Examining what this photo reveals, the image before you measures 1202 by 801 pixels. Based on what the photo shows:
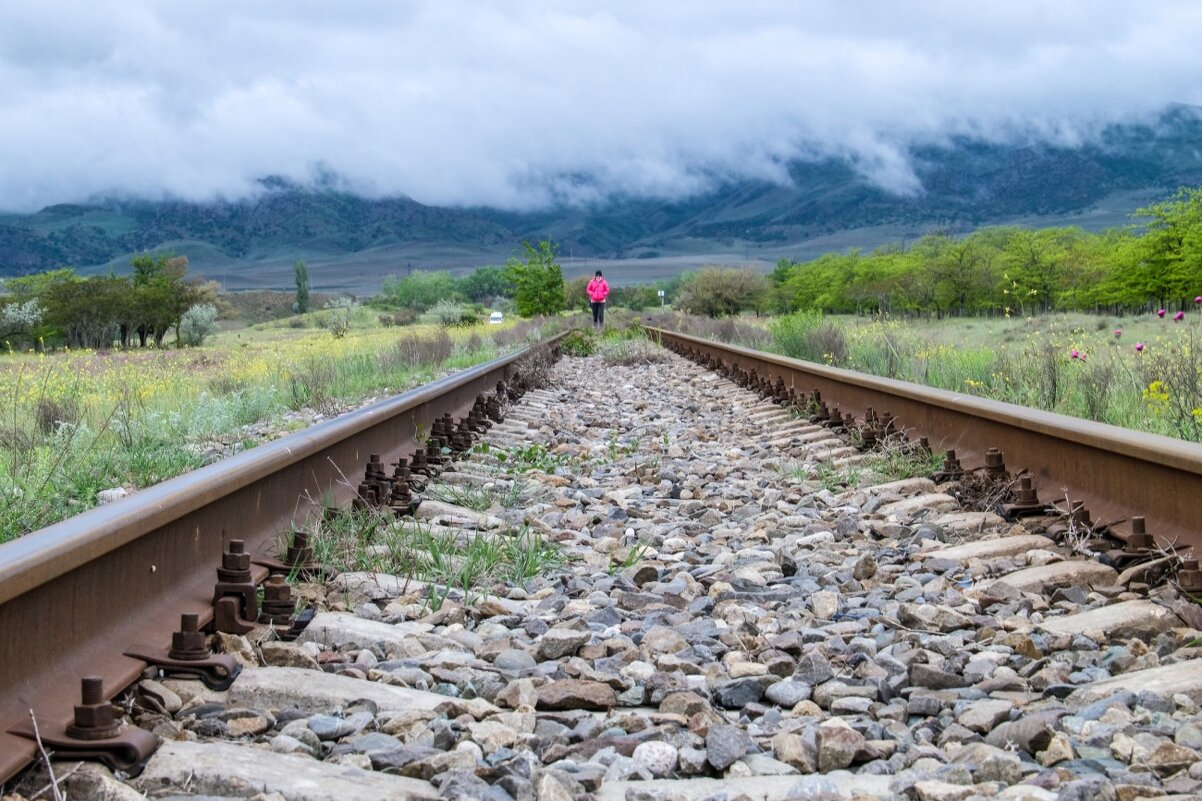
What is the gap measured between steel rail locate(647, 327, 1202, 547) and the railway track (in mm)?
20

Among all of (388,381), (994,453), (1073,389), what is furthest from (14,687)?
(388,381)

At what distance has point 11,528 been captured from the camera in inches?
180

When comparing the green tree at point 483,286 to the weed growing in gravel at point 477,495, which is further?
the green tree at point 483,286

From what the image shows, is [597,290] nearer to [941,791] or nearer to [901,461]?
[901,461]

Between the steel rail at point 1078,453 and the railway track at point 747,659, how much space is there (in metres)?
0.02

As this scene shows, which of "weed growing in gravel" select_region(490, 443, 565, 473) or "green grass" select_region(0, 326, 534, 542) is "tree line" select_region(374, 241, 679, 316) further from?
"weed growing in gravel" select_region(490, 443, 565, 473)

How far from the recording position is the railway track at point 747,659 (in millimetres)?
2592

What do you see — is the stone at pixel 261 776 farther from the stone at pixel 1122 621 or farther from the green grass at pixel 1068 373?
the green grass at pixel 1068 373

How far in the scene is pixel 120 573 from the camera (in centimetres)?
318

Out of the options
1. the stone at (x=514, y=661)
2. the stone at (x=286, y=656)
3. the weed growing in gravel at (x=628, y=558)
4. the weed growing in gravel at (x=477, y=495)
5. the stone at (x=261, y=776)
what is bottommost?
the weed growing in gravel at (x=628, y=558)

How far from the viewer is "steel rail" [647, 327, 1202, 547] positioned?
13.9 ft

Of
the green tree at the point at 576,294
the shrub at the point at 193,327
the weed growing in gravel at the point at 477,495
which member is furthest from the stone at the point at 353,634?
the green tree at the point at 576,294

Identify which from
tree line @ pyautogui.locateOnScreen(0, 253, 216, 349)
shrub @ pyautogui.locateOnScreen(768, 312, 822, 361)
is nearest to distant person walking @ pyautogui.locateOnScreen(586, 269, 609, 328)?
shrub @ pyautogui.locateOnScreen(768, 312, 822, 361)

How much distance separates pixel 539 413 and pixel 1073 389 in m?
4.87
